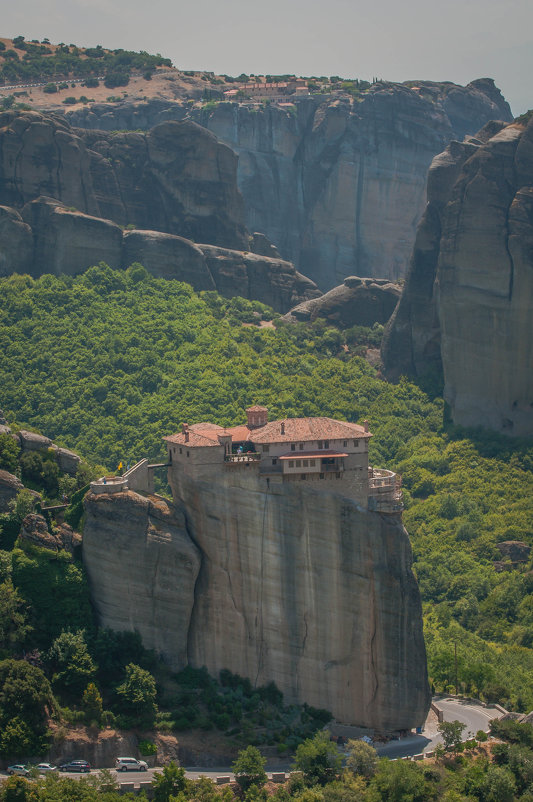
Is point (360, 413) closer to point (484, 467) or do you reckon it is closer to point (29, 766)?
point (484, 467)

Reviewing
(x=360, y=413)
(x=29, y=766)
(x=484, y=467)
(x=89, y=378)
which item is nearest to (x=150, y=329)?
(x=89, y=378)

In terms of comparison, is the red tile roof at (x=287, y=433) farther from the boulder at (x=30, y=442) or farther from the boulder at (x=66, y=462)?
the boulder at (x=30, y=442)

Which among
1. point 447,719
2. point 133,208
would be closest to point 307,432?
point 447,719

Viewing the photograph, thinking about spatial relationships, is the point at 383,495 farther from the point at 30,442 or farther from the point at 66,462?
the point at 30,442

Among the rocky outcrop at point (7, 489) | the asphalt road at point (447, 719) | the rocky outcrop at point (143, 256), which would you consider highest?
the rocky outcrop at point (143, 256)

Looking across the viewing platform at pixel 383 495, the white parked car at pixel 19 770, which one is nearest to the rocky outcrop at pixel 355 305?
the viewing platform at pixel 383 495

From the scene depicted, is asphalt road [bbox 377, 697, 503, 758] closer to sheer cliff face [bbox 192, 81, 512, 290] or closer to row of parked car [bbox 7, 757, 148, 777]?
row of parked car [bbox 7, 757, 148, 777]

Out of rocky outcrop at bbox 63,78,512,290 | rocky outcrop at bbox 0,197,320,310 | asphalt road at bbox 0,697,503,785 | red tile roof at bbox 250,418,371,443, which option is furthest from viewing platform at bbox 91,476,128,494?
rocky outcrop at bbox 63,78,512,290
